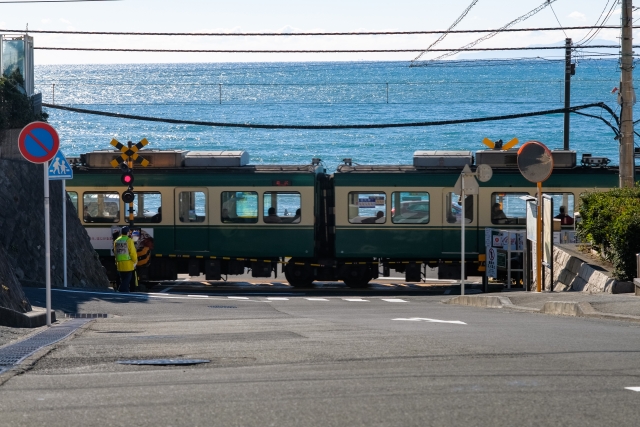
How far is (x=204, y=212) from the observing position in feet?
85.5

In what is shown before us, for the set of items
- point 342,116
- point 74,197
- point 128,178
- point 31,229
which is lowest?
Result: point 31,229

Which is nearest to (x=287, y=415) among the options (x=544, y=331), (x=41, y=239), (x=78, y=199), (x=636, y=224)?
(x=544, y=331)

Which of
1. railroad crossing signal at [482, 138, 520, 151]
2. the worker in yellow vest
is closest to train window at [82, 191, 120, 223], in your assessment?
the worker in yellow vest

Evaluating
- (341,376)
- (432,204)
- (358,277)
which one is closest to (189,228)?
(358,277)

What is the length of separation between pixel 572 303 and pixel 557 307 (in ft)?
1.58

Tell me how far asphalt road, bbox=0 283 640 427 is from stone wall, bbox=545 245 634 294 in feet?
9.36

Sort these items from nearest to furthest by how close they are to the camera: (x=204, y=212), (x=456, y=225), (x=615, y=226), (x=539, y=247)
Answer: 1. (x=615, y=226)
2. (x=539, y=247)
3. (x=456, y=225)
4. (x=204, y=212)

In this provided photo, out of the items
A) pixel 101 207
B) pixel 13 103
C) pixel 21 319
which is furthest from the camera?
pixel 101 207

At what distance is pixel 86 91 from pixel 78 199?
142m

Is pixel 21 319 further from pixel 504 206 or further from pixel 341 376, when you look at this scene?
pixel 504 206

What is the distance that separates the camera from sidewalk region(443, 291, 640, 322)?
13241 millimetres

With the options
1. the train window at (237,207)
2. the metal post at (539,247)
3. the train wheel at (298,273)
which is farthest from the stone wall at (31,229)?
the metal post at (539,247)

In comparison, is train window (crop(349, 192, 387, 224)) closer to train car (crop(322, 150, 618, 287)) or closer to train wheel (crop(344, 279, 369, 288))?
train car (crop(322, 150, 618, 287))

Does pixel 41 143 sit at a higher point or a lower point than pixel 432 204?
higher
